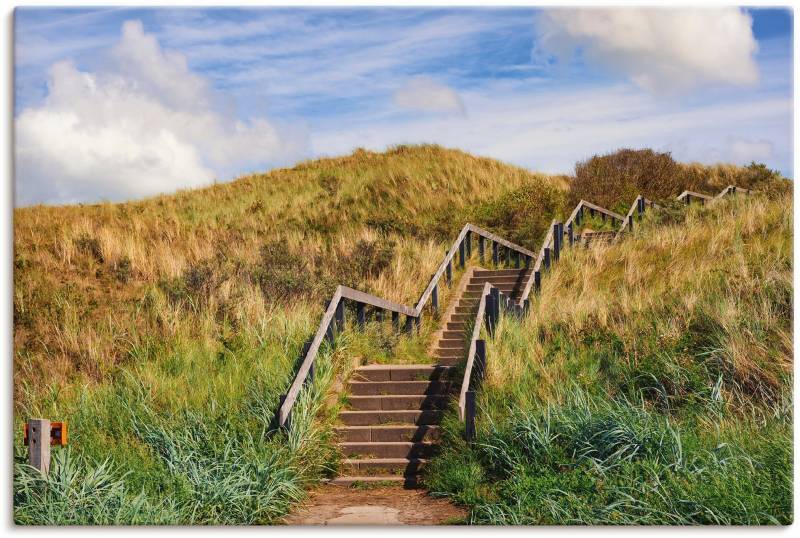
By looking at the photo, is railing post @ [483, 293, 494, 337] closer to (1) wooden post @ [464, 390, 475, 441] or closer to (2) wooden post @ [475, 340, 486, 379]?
(2) wooden post @ [475, 340, 486, 379]

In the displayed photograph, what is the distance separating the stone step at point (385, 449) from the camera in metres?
10.7

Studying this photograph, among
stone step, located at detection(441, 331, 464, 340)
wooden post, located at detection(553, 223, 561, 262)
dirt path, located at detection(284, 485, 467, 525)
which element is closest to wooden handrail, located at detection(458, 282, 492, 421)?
dirt path, located at detection(284, 485, 467, 525)

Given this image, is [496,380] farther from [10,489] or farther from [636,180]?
[636,180]

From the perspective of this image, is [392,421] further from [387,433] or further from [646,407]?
[646,407]

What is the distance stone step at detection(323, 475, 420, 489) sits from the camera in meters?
10.1

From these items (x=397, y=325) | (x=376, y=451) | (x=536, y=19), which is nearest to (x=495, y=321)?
(x=397, y=325)

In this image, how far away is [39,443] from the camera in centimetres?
839

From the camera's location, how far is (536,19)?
947cm

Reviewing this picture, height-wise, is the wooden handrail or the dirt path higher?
the wooden handrail

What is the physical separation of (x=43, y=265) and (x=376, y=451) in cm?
900

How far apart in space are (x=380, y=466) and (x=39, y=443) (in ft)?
12.7

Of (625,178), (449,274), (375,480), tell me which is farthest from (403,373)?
(625,178)

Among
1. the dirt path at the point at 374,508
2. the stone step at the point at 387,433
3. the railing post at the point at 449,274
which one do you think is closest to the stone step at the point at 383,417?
the stone step at the point at 387,433

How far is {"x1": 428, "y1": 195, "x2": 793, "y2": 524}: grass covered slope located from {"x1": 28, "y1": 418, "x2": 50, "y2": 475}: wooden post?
3936 millimetres
